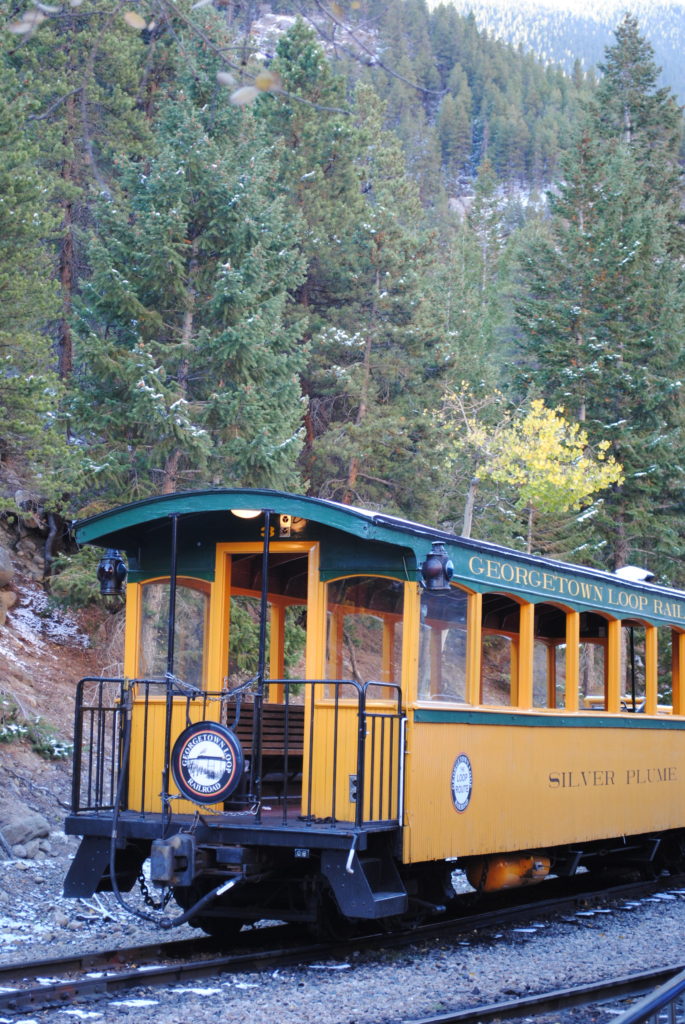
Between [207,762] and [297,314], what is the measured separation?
808 inches

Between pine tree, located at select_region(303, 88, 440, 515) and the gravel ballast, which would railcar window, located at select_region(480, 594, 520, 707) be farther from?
pine tree, located at select_region(303, 88, 440, 515)

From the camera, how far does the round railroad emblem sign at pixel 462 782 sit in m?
8.41

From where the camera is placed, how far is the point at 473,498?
987 inches

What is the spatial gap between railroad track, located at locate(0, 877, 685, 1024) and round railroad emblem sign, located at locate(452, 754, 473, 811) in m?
1.08

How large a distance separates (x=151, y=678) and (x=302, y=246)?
69.1ft

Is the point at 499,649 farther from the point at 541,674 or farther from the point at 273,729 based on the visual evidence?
the point at 273,729

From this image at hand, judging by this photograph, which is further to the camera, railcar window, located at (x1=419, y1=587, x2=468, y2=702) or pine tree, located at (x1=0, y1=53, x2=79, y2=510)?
pine tree, located at (x1=0, y1=53, x2=79, y2=510)

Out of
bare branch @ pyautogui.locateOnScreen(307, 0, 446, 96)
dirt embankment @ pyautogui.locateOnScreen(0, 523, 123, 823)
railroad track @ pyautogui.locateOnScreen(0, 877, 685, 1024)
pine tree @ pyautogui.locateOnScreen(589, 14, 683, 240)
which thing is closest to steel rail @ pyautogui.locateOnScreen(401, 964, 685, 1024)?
railroad track @ pyautogui.locateOnScreen(0, 877, 685, 1024)

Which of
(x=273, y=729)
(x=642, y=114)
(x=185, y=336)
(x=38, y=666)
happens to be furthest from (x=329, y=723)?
(x=642, y=114)

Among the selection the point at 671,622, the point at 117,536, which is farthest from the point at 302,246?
the point at 117,536

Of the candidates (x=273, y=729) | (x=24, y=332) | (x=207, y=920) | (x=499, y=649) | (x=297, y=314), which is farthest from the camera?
(x=297, y=314)

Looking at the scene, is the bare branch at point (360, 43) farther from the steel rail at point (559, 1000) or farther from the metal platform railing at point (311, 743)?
the steel rail at point (559, 1000)

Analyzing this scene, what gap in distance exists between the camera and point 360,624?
8.47m

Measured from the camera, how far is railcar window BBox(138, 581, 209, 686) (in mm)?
8703
